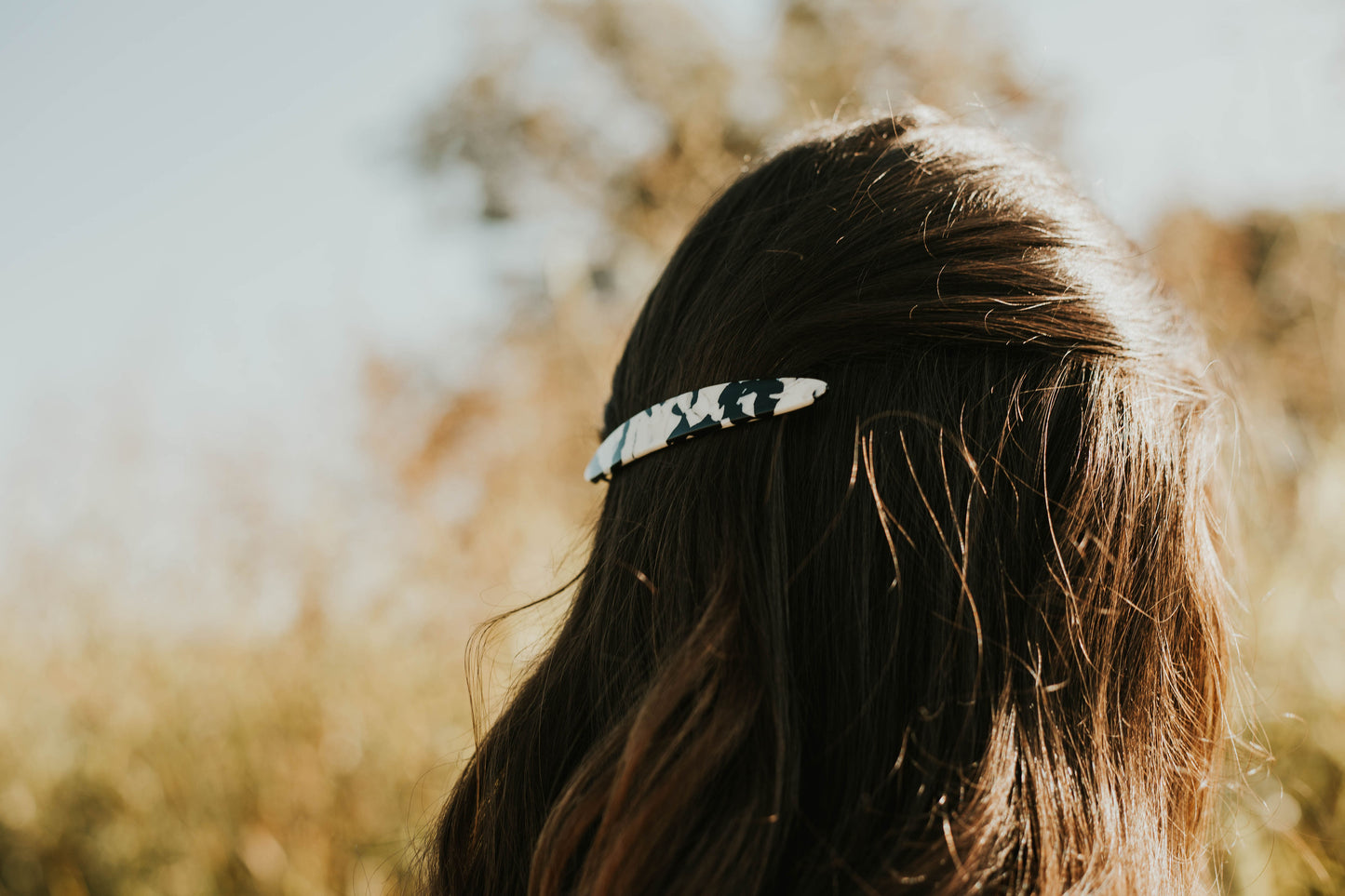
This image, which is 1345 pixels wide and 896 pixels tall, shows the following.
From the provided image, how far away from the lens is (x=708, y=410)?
82 cm

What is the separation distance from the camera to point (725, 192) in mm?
1027

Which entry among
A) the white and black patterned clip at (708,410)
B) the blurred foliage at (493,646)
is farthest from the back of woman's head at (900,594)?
the blurred foliage at (493,646)

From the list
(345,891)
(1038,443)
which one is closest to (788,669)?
(1038,443)

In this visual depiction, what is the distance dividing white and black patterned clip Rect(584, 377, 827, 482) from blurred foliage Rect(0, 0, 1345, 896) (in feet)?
1.23

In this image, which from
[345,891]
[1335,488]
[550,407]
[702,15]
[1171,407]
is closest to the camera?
[1171,407]

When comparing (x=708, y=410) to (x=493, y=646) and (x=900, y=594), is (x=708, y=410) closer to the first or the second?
(x=900, y=594)

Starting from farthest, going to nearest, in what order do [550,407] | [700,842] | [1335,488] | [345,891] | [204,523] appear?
1. [550,407]
2. [204,523]
3. [1335,488]
4. [345,891]
5. [700,842]

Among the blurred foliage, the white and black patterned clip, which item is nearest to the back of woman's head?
the white and black patterned clip

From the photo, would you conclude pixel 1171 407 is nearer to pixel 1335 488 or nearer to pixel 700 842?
pixel 700 842

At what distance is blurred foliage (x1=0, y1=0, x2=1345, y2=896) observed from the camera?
2.00 m

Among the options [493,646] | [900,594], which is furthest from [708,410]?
[493,646]

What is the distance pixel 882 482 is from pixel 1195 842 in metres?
0.64

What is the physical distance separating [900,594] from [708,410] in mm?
267

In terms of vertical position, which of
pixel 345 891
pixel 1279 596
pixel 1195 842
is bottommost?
pixel 345 891
